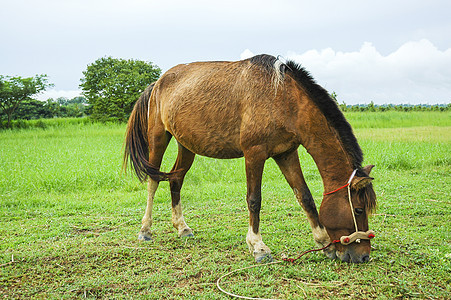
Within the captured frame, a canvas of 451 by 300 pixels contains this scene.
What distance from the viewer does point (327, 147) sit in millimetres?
3561

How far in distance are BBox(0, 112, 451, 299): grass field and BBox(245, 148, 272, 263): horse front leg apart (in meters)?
0.15

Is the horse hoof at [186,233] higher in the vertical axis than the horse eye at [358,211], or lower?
lower

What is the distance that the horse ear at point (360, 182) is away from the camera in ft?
10.8

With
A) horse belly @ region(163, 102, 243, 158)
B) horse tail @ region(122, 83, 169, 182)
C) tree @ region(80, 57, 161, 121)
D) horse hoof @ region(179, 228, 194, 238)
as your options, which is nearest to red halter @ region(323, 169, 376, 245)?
horse belly @ region(163, 102, 243, 158)

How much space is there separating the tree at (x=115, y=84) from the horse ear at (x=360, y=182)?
22921 millimetres

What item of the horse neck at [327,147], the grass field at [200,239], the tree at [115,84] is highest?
the tree at [115,84]

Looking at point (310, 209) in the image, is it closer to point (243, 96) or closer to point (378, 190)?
point (243, 96)

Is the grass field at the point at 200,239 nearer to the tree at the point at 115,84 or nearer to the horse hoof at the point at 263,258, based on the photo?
the horse hoof at the point at 263,258

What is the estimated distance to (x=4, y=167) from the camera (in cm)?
919

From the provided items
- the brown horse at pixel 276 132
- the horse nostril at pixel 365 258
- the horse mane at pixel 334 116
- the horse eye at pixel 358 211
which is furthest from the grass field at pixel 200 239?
the horse mane at pixel 334 116

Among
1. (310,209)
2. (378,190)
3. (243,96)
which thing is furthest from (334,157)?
(378,190)

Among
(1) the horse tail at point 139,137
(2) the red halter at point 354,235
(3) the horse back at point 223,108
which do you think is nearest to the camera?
(2) the red halter at point 354,235

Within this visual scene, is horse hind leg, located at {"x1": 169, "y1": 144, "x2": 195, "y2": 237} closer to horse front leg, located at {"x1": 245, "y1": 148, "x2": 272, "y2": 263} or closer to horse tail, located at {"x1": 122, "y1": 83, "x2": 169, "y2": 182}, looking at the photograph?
horse tail, located at {"x1": 122, "y1": 83, "x2": 169, "y2": 182}

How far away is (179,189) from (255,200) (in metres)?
1.42
